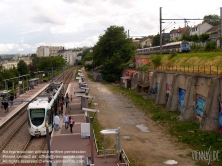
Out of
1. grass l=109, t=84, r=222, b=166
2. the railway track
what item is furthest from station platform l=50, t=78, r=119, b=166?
grass l=109, t=84, r=222, b=166

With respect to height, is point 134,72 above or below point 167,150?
above

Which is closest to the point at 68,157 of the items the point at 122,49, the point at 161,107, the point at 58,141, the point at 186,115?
the point at 58,141

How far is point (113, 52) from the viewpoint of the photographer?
65125 mm

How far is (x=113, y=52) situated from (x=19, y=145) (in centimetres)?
4834

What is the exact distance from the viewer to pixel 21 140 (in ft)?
65.0

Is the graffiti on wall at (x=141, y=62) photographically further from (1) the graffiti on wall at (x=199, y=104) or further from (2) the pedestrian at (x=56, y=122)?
(2) the pedestrian at (x=56, y=122)

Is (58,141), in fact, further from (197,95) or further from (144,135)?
(197,95)

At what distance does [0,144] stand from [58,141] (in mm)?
4070

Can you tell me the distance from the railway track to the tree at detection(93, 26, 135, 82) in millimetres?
38159

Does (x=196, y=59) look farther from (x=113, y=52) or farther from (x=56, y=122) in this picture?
(x=113, y=52)

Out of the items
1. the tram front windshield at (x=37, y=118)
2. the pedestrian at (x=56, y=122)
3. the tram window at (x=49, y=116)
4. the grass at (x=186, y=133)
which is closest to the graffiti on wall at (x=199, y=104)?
the grass at (x=186, y=133)

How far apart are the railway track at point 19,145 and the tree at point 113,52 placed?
3816cm

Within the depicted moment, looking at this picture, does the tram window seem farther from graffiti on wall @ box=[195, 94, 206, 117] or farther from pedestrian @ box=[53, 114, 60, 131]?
graffiti on wall @ box=[195, 94, 206, 117]

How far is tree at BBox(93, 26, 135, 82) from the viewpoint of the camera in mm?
61584
